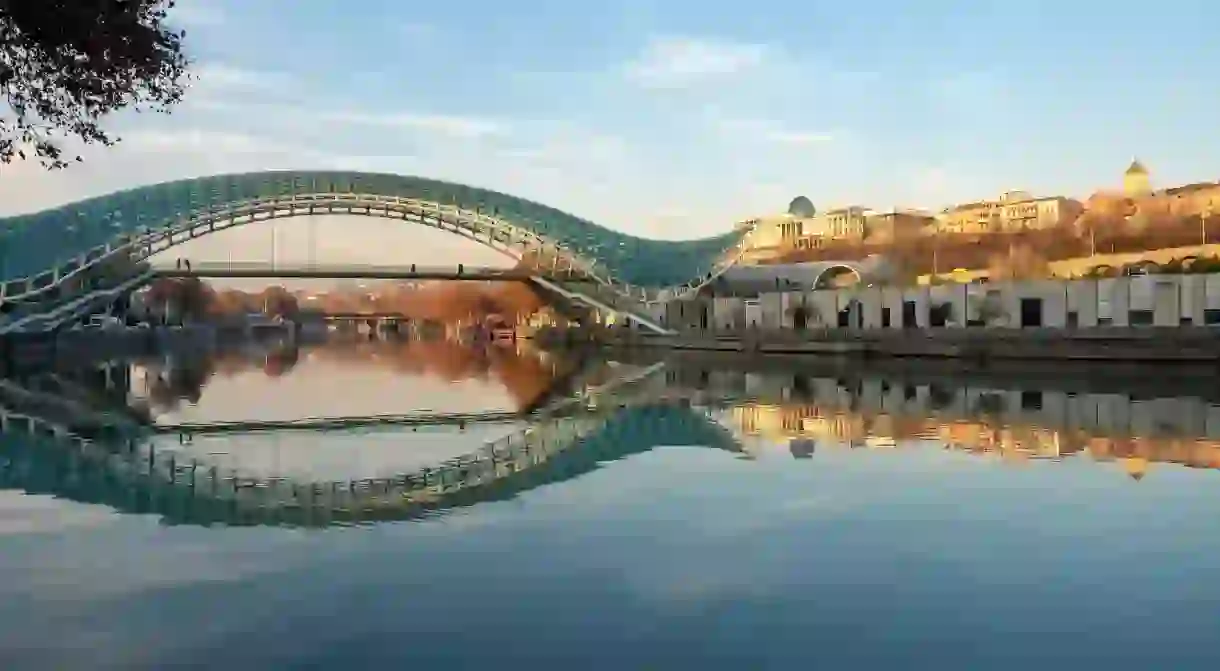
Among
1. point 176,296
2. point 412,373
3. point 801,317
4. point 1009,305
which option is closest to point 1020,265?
point 801,317

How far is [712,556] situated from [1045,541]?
280cm

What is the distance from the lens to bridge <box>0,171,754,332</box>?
57.0 m

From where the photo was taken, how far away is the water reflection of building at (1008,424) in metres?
16.0

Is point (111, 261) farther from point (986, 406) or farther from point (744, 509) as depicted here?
point (744, 509)

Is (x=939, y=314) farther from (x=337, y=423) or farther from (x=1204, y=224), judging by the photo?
(x=1204, y=224)

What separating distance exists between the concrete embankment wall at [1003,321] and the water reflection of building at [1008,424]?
30.3 feet

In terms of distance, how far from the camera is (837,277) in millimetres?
77750

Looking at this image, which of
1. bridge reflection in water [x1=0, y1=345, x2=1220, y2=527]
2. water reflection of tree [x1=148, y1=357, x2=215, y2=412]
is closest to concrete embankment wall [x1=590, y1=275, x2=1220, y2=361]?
bridge reflection in water [x1=0, y1=345, x2=1220, y2=527]

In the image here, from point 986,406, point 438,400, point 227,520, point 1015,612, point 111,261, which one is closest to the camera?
point 1015,612

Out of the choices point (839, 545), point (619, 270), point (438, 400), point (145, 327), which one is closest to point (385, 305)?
point (145, 327)

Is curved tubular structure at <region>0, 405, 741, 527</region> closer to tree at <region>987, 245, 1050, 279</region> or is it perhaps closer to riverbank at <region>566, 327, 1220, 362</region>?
riverbank at <region>566, 327, 1220, 362</region>

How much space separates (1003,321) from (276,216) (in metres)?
35.0

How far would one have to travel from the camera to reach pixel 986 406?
909 inches

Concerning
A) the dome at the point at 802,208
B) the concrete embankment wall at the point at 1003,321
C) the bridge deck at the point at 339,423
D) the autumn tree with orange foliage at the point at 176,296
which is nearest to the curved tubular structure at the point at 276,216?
the concrete embankment wall at the point at 1003,321
